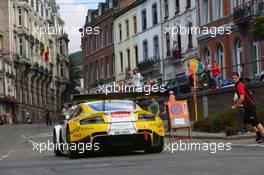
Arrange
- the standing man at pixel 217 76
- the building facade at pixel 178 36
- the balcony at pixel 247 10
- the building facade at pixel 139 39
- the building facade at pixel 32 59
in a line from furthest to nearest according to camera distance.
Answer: the building facade at pixel 32 59 < the building facade at pixel 139 39 < the building facade at pixel 178 36 < the balcony at pixel 247 10 < the standing man at pixel 217 76

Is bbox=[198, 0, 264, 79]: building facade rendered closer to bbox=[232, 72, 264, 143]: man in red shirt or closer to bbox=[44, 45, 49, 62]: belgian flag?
bbox=[232, 72, 264, 143]: man in red shirt

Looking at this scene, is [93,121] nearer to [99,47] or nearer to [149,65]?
[149,65]

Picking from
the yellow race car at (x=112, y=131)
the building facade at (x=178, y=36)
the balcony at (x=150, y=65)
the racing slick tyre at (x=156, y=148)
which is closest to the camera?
the yellow race car at (x=112, y=131)

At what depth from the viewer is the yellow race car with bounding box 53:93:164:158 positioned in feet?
54.5

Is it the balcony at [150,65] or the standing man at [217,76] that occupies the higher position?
the balcony at [150,65]

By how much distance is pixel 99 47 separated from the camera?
7944cm

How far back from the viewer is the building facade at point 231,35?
41.3m

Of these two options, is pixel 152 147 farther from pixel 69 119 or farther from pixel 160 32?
pixel 160 32

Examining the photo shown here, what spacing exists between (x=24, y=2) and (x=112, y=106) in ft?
245

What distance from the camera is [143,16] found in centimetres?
6650

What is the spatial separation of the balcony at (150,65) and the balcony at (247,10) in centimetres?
1881

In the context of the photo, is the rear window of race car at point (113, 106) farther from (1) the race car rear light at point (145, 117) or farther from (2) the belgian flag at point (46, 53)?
(2) the belgian flag at point (46, 53)

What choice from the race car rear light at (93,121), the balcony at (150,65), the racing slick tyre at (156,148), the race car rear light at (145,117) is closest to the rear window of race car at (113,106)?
the race car rear light at (145,117)

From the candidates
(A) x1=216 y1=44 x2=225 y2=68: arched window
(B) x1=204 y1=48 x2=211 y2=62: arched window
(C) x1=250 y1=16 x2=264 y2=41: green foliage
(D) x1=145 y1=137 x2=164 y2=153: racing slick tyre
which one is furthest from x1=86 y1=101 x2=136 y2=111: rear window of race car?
(B) x1=204 y1=48 x2=211 y2=62: arched window
